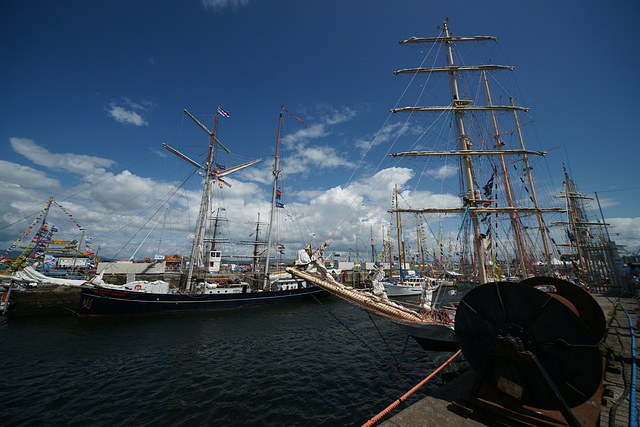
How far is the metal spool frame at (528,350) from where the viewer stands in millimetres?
3504

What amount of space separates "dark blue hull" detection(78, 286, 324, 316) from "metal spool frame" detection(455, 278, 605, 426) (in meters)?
20.6

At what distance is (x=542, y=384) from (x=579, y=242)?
54364 mm

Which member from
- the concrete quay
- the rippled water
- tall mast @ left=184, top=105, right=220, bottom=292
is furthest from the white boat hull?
the concrete quay

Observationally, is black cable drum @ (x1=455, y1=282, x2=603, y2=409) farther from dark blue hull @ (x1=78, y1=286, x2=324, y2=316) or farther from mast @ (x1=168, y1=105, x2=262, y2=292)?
mast @ (x1=168, y1=105, x2=262, y2=292)

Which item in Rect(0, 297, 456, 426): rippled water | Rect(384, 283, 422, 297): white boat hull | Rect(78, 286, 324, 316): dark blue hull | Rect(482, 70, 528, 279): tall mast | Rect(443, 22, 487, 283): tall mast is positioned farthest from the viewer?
Rect(384, 283, 422, 297): white boat hull

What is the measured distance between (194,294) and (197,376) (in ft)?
58.7

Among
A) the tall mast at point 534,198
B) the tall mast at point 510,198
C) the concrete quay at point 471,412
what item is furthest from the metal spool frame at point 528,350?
the tall mast at point 534,198

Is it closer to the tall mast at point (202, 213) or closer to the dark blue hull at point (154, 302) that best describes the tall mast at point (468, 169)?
the dark blue hull at point (154, 302)

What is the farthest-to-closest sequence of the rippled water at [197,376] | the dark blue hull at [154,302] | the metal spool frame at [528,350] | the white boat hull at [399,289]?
the white boat hull at [399,289] → the dark blue hull at [154,302] → the rippled water at [197,376] → the metal spool frame at [528,350]

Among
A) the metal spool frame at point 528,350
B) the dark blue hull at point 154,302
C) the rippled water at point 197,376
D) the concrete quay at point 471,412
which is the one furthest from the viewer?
the dark blue hull at point 154,302

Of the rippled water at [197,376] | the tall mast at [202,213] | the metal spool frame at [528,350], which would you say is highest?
the tall mast at [202,213]

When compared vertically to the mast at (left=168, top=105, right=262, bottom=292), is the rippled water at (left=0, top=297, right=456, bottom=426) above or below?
below

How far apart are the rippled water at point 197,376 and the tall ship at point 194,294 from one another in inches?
133

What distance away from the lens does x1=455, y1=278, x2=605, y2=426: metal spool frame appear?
138 inches
